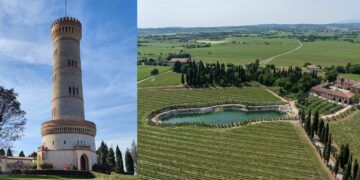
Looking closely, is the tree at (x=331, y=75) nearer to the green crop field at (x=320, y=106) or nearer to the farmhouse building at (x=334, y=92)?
the farmhouse building at (x=334, y=92)

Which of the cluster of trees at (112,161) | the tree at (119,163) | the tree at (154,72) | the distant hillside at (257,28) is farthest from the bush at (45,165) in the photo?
the tree at (154,72)

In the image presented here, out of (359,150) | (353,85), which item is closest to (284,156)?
(359,150)

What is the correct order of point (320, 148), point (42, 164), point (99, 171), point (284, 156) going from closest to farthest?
point (42, 164), point (99, 171), point (320, 148), point (284, 156)

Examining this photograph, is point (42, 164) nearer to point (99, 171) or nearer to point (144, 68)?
point (99, 171)

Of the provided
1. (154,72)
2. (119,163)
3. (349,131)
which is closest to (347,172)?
(349,131)

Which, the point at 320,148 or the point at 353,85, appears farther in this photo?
the point at 320,148

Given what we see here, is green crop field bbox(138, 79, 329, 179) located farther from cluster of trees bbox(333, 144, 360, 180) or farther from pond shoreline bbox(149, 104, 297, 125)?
cluster of trees bbox(333, 144, 360, 180)

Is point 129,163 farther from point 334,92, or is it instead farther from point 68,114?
point 334,92

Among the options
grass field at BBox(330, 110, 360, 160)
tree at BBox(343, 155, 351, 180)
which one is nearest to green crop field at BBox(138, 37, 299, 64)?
grass field at BBox(330, 110, 360, 160)
